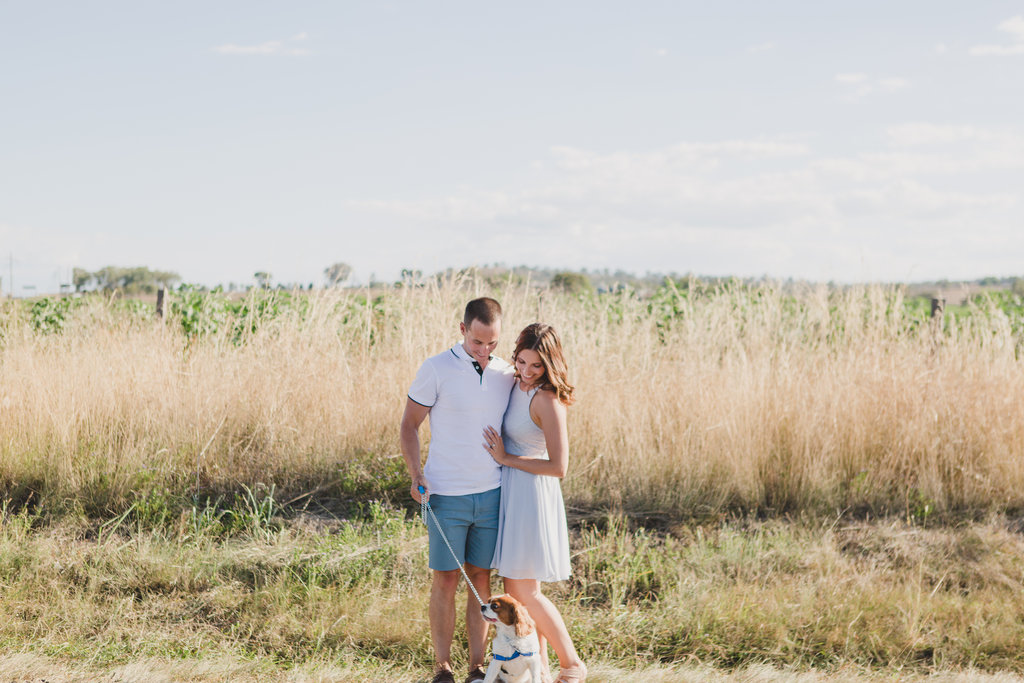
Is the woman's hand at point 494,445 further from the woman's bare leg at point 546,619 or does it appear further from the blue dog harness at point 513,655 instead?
the blue dog harness at point 513,655

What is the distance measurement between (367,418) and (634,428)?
2.32 metres

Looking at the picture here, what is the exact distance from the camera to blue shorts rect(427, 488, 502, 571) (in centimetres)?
390

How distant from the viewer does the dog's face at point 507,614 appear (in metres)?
3.56

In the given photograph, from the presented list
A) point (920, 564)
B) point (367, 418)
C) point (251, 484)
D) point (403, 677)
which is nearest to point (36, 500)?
point (251, 484)

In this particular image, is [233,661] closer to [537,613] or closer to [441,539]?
[441,539]

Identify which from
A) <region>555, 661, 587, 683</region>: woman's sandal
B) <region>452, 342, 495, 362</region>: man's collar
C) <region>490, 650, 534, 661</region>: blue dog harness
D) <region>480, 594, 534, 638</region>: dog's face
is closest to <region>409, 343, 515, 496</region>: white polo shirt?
<region>452, 342, 495, 362</region>: man's collar

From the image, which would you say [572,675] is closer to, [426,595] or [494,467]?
[494,467]

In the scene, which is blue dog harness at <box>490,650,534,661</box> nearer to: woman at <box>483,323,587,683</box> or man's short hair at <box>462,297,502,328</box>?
woman at <box>483,323,587,683</box>

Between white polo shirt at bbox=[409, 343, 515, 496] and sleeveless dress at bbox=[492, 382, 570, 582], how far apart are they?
112mm

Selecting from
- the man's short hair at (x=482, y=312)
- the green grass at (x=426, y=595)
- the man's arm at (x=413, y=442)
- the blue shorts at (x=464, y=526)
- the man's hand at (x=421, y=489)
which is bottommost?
the green grass at (x=426, y=595)

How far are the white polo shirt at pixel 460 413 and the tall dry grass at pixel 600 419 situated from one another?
266 centimetres

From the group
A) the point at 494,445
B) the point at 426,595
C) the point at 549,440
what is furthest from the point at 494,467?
the point at 426,595

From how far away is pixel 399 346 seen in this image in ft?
26.1

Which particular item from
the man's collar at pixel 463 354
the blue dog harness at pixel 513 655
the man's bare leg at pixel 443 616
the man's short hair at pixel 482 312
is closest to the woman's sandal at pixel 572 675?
the blue dog harness at pixel 513 655
